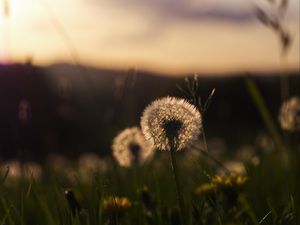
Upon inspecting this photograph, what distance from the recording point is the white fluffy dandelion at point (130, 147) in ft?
8.23

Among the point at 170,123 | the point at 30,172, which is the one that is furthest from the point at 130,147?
the point at 170,123

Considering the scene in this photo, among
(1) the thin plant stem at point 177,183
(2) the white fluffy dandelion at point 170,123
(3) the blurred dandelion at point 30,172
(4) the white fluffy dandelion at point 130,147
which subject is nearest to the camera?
(1) the thin plant stem at point 177,183

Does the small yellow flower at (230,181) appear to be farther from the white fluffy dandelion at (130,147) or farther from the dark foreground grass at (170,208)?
the white fluffy dandelion at (130,147)

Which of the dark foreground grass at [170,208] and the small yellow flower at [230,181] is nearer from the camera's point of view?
the dark foreground grass at [170,208]

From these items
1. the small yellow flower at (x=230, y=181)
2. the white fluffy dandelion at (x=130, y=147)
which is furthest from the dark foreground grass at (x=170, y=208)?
the white fluffy dandelion at (x=130, y=147)

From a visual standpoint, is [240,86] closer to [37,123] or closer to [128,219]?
[37,123]

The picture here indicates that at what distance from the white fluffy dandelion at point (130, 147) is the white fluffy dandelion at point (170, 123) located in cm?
78

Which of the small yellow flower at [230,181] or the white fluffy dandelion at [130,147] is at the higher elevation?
the white fluffy dandelion at [130,147]

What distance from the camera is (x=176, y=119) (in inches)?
66.1

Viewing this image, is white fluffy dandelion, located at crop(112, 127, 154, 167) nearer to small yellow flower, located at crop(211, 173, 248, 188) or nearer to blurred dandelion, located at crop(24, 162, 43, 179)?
blurred dandelion, located at crop(24, 162, 43, 179)

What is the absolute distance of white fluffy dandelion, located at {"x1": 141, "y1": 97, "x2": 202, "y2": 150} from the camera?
5.34 ft

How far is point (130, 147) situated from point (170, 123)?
881 mm

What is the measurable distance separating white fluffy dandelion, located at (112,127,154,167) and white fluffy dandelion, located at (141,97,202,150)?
781 millimetres

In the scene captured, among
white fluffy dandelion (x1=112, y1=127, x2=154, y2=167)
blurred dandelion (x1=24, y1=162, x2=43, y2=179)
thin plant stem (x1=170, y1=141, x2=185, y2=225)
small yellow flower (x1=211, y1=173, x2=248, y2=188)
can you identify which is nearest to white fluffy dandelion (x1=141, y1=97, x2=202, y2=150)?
thin plant stem (x1=170, y1=141, x2=185, y2=225)
